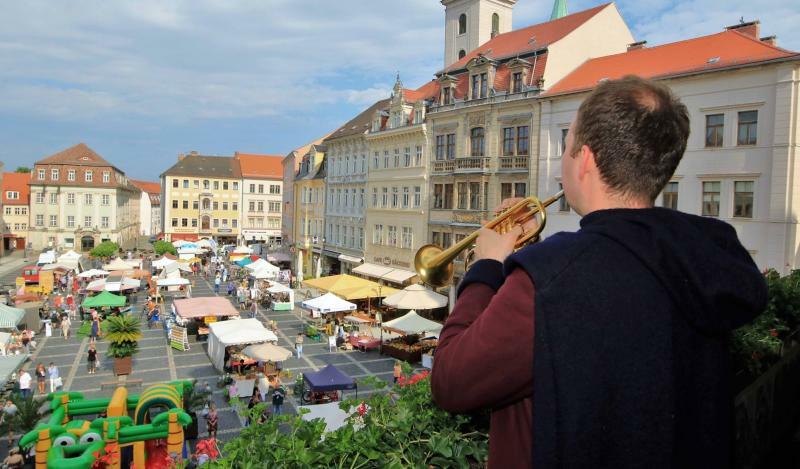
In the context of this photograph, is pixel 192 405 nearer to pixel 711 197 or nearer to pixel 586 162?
pixel 586 162

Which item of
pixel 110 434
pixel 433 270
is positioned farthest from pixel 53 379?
pixel 433 270

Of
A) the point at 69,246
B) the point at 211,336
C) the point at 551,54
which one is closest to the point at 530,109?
the point at 551,54

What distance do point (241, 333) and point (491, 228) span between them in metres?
19.9

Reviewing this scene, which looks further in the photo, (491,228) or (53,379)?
(53,379)

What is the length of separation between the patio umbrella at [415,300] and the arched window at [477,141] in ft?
28.2

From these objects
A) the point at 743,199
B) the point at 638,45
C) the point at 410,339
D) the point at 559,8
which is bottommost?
the point at 410,339

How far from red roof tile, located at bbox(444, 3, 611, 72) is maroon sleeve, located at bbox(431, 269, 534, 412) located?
28.9m

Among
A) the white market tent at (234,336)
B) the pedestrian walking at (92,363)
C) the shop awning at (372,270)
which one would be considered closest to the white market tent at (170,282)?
the shop awning at (372,270)

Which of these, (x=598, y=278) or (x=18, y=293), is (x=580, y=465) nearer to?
(x=598, y=278)

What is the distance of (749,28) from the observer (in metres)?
23.8

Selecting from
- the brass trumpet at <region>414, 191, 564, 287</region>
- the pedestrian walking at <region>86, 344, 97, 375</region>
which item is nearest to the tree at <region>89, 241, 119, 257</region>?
the pedestrian walking at <region>86, 344, 97, 375</region>

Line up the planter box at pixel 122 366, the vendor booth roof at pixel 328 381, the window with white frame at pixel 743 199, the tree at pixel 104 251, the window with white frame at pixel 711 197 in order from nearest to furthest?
the vendor booth roof at pixel 328 381
the planter box at pixel 122 366
the window with white frame at pixel 743 199
the window with white frame at pixel 711 197
the tree at pixel 104 251

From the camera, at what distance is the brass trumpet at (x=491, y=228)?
2.60m

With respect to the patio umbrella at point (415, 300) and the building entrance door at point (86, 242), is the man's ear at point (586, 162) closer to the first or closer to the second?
the patio umbrella at point (415, 300)
